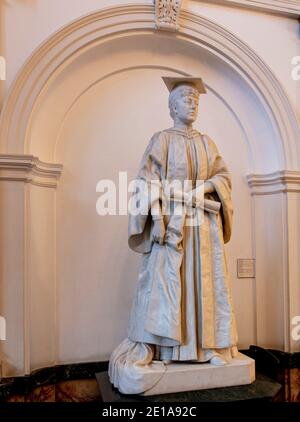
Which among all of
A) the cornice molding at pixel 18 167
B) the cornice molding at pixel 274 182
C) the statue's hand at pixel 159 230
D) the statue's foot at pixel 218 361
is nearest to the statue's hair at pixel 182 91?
the statue's hand at pixel 159 230

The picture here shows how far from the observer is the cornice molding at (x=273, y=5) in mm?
3460

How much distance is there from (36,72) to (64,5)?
621mm

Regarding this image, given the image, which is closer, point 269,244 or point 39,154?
point 39,154

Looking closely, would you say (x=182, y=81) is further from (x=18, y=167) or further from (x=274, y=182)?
(x=274, y=182)

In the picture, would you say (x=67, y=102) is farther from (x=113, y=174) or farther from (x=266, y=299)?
(x=266, y=299)

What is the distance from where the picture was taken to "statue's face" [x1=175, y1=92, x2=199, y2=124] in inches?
101

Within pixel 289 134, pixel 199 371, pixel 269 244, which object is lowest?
pixel 199 371

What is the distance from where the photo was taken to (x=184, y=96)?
2.56 meters

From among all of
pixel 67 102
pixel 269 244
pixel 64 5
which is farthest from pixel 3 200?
pixel 269 244

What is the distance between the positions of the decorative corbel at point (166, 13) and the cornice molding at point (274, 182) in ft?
4.78

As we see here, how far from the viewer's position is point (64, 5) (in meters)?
3.08

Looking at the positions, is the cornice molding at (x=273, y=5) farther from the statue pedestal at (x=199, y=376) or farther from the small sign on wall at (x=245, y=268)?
the statue pedestal at (x=199, y=376)

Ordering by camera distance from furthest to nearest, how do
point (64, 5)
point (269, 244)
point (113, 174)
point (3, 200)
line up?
point (269, 244)
point (113, 174)
point (64, 5)
point (3, 200)

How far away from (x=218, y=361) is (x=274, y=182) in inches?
68.0
